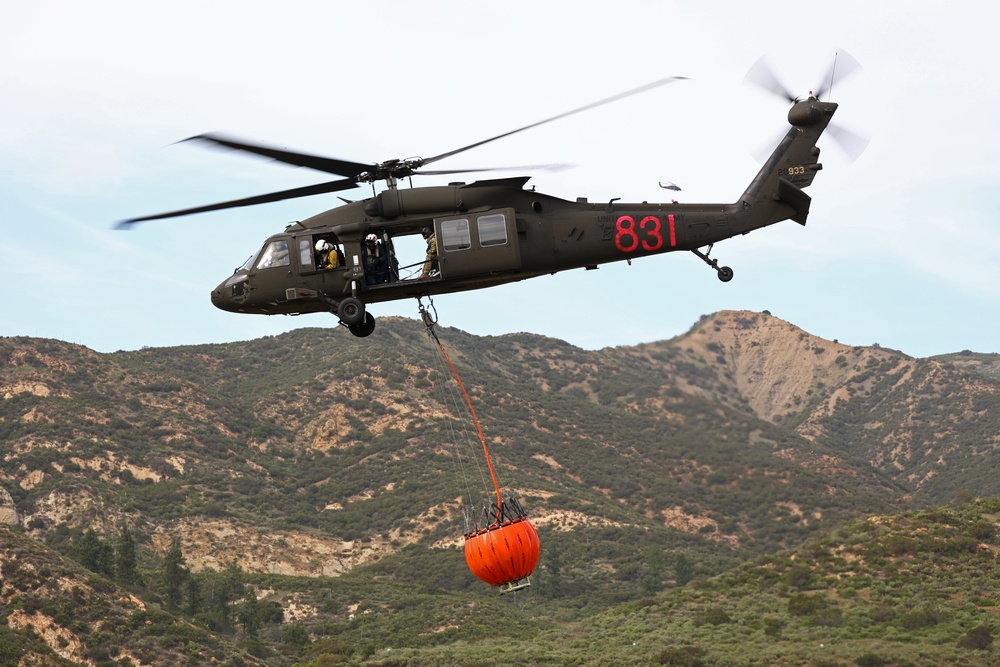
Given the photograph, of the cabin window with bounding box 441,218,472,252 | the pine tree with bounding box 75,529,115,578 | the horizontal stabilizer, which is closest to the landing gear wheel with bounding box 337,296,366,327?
the cabin window with bounding box 441,218,472,252

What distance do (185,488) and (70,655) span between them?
43219mm

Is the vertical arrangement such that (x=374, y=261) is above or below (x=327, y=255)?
below

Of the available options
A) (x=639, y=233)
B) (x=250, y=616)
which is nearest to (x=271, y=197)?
(x=639, y=233)

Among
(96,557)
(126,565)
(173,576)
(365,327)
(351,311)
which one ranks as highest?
(351,311)

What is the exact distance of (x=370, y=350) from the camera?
138375mm

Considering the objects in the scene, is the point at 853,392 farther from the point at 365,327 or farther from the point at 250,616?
the point at 365,327

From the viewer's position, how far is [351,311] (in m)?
24.8

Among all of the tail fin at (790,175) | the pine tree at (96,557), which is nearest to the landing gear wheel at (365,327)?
the tail fin at (790,175)

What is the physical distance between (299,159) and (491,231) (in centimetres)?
419

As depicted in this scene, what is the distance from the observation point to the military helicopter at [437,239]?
24547 millimetres

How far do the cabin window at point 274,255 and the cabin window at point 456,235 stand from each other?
357cm

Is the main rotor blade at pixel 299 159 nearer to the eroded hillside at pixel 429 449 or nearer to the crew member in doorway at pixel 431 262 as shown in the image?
the crew member in doorway at pixel 431 262

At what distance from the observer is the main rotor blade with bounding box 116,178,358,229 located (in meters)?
23.5

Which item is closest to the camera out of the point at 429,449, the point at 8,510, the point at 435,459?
the point at 8,510
